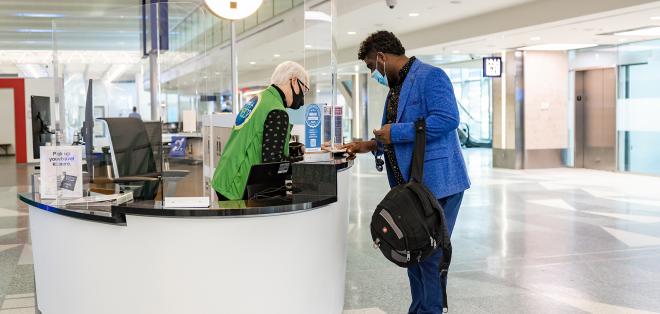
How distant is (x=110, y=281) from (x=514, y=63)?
1413 centimetres

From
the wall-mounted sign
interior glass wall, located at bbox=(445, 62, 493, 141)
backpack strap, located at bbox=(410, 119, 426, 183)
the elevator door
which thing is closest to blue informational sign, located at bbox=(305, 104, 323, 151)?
backpack strap, located at bbox=(410, 119, 426, 183)

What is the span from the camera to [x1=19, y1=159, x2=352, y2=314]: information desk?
2801mm

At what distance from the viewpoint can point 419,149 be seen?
2.93m

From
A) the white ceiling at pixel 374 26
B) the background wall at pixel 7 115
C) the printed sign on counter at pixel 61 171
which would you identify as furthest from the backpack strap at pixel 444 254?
the background wall at pixel 7 115

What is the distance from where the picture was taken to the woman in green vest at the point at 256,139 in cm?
324

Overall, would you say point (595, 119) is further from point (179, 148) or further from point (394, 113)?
point (394, 113)

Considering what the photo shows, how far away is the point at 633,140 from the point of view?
46.7ft

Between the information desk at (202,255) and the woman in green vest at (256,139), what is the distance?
0.81ft

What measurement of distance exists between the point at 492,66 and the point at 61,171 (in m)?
13.6

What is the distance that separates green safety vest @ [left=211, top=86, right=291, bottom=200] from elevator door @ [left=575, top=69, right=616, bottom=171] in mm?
13522

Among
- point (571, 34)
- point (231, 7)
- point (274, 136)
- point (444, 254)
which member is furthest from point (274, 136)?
point (571, 34)

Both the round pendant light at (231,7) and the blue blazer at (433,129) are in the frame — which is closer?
the blue blazer at (433,129)

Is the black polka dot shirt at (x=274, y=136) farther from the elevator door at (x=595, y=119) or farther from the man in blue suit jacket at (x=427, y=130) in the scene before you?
the elevator door at (x=595, y=119)

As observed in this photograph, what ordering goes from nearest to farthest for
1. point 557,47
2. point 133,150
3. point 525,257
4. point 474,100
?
point 133,150
point 525,257
point 557,47
point 474,100
